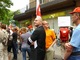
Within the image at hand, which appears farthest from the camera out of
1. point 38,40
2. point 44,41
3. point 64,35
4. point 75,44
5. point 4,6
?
point 4,6

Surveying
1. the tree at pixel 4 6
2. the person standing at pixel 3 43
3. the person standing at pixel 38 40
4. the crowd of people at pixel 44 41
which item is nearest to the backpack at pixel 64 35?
the crowd of people at pixel 44 41

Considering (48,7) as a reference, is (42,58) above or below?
below

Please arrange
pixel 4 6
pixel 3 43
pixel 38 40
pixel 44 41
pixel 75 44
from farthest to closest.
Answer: pixel 4 6, pixel 3 43, pixel 44 41, pixel 38 40, pixel 75 44

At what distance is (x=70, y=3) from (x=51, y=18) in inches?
266

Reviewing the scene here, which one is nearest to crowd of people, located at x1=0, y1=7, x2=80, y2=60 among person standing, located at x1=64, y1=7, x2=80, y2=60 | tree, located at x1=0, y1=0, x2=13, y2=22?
person standing, located at x1=64, y1=7, x2=80, y2=60

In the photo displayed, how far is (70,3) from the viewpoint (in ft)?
91.9

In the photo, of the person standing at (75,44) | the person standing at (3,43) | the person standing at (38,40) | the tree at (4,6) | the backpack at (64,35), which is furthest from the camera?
the tree at (4,6)

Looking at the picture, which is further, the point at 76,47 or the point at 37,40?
the point at 37,40

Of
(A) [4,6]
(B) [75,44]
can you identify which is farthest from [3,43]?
(A) [4,6]

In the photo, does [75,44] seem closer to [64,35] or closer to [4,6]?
[64,35]

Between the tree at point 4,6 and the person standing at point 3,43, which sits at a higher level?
the tree at point 4,6

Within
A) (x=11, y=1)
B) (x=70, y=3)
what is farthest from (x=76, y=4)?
(x=11, y=1)

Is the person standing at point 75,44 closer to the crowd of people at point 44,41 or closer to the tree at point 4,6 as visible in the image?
the crowd of people at point 44,41

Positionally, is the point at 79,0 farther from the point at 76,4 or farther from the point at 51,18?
the point at 51,18
